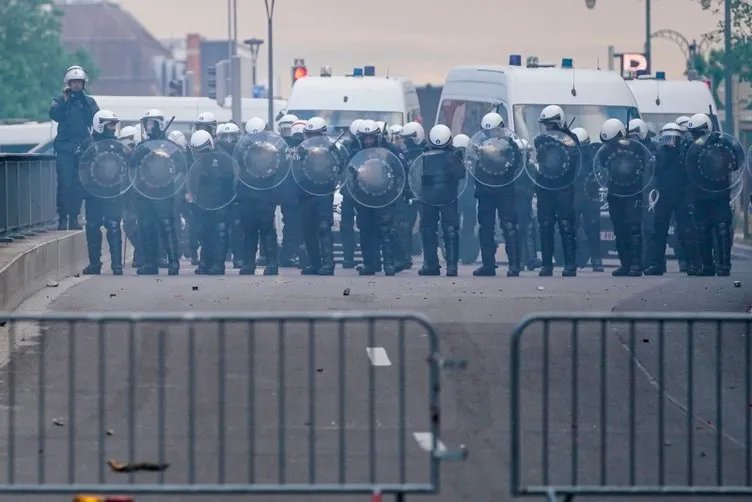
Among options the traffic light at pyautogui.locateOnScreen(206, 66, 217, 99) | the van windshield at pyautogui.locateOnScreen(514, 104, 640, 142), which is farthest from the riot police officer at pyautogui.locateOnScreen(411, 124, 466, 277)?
the traffic light at pyautogui.locateOnScreen(206, 66, 217, 99)

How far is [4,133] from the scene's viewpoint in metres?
32.9

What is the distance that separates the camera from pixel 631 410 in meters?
8.96

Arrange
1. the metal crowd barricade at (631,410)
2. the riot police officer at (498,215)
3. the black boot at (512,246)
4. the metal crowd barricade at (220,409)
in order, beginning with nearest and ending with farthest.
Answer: the metal crowd barricade at (220,409) < the metal crowd barricade at (631,410) < the riot police officer at (498,215) < the black boot at (512,246)

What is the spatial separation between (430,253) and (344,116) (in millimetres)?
5345

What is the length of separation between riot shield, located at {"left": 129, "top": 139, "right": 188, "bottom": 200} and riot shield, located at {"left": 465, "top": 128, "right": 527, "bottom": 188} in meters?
3.43

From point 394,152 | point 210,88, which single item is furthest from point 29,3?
point 394,152

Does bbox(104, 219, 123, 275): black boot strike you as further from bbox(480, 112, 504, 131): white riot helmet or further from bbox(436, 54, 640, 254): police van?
bbox(436, 54, 640, 254): police van

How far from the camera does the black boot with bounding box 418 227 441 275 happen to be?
22094 mm

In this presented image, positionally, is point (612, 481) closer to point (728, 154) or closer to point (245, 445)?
point (245, 445)

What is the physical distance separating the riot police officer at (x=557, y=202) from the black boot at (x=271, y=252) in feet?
10.3

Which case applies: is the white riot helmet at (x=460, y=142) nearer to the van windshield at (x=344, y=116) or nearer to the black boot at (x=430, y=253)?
the black boot at (x=430, y=253)

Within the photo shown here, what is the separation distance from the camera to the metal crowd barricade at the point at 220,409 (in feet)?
27.8

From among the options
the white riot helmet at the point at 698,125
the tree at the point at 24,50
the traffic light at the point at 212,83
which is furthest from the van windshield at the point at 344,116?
the tree at the point at 24,50

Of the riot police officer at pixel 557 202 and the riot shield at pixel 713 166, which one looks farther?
the riot shield at pixel 713 166
